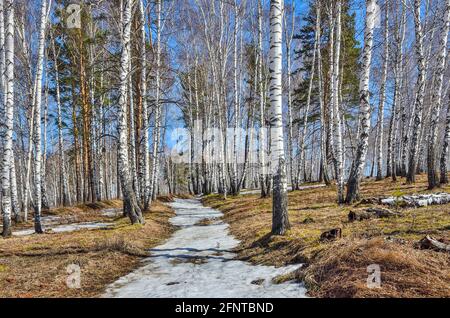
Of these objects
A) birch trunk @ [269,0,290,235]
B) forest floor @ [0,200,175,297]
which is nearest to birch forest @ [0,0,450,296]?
birch trunk @ [269,0,290,235]

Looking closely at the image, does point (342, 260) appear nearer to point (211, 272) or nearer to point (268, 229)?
point (211, 272)

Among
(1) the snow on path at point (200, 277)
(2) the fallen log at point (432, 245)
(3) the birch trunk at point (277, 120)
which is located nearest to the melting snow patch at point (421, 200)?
(3) the birch trunk at point (277, 120)

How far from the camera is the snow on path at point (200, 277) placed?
471 centimetres

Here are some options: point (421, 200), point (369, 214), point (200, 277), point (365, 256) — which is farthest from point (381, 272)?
point (421, 200)

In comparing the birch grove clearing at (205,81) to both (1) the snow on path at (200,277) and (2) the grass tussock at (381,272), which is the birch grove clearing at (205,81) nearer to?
(1) the snow on path at (200,277)

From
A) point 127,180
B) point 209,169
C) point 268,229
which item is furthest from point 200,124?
point 268,229

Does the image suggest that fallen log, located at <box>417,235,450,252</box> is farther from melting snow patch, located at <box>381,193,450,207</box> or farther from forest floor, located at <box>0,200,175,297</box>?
forest floor, located at <box>0,200,175,297</box>

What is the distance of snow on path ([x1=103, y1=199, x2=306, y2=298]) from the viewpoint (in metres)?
4.71

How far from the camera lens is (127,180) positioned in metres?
11.1

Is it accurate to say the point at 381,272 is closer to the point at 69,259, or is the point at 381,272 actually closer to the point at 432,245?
the point at 432,245

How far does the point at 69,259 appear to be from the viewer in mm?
6793

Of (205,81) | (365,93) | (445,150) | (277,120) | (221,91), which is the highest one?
(205,81)

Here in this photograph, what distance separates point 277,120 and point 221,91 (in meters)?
16.6

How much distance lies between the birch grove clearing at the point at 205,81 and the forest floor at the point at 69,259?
190cm
